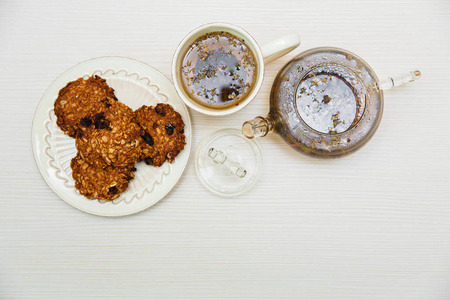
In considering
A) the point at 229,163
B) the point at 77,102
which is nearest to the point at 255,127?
the point at 229,163

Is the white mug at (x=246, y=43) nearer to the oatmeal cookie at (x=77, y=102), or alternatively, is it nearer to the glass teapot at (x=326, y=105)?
the glass teapot at (x=326, y=105)

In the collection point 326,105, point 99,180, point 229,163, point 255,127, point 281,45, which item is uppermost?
point 281,45

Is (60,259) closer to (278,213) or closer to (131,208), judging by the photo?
(131,208)

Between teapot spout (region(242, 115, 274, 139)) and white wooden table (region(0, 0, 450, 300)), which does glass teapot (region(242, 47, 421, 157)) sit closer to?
teapot spout (region(242, 115, 274, 139))

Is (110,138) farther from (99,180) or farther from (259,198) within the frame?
(259,198)

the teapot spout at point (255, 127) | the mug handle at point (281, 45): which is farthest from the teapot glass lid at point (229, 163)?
the mug handle at point (281, 45)

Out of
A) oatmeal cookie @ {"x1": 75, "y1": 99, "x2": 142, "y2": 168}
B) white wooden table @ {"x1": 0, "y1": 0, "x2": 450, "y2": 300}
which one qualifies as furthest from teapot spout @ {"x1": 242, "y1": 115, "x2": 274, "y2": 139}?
oatmeal cookie @ {"x1": 75, "y1": 99, "x2": 142, "y2": 168}
